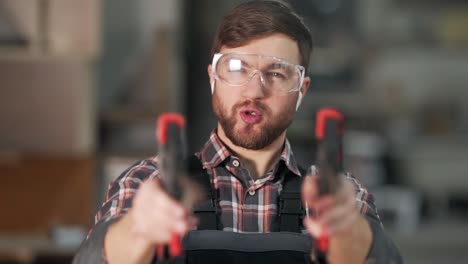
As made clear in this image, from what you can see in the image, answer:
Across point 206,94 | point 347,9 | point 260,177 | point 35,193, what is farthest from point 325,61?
point 260,177

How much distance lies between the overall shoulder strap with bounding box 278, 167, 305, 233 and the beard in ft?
0.20

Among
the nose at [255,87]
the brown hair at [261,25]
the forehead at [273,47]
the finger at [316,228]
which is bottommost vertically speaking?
the finger at [316,228]

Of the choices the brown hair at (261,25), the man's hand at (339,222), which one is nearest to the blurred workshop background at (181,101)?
the brown hair at (261,25)

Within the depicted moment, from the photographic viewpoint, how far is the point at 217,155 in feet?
3.23

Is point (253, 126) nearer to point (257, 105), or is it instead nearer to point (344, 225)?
point (257, 105)

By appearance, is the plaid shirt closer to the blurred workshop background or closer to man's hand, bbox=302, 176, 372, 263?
man's hand, bbox=302, 176, 372, 263

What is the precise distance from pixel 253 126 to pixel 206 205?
0.34 ft

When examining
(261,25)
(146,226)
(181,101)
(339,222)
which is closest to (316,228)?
(339,222)

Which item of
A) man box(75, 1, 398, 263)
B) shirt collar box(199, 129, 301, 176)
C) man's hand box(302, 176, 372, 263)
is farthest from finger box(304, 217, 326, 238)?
shirt collar box(199, 129, 301, 176)

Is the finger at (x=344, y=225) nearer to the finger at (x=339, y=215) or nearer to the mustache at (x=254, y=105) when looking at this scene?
the finger at (x=339, y=215)

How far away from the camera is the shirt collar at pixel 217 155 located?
3.22 feet

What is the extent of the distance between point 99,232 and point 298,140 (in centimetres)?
315

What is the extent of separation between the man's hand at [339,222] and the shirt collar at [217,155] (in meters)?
0.16

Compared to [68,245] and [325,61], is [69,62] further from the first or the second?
[325,61]
